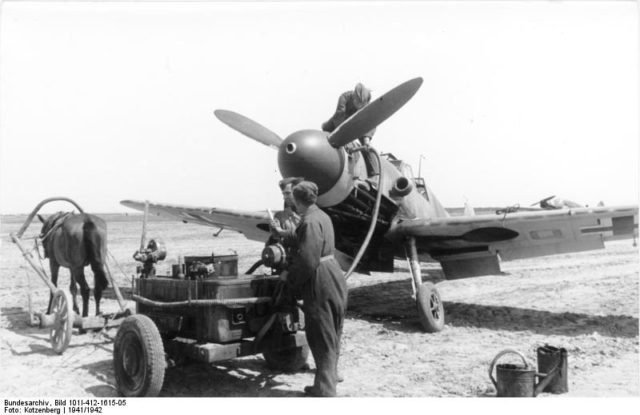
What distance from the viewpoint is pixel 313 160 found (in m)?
6.64

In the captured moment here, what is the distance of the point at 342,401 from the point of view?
398cm

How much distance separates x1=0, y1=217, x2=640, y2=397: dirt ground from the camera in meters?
4.89

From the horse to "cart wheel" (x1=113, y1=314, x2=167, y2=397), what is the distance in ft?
11.5

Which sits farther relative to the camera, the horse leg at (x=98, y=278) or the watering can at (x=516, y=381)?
the horse leg at (x=98, y=278)

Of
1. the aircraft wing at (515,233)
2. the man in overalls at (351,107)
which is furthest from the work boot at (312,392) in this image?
the aircraft wing at (515,233)

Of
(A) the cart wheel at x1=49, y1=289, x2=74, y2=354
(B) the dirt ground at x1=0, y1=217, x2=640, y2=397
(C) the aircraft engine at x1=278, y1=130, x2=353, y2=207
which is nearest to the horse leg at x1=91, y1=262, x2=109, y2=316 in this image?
(B) the dirt ground at x1=0, y1=217, x2=640, y2=397

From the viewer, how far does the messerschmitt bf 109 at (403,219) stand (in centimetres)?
678

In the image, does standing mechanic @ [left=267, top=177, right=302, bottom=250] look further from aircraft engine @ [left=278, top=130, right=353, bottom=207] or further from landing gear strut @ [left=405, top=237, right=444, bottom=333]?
landing gear strut @ [left=405, top=237, right=444, bottom=333]

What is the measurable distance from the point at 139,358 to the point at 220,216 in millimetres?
7333

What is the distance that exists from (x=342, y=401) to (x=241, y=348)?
0.98m

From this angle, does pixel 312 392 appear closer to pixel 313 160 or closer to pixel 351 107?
pixel 313 160

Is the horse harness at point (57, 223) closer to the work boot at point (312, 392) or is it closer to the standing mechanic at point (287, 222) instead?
the standing mechanic at point (287, 222)

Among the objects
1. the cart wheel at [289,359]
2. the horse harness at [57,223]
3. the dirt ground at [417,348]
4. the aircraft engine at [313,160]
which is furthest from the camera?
the horse harness at [57,223]

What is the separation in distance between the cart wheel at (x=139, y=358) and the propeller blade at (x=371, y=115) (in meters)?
3.63
